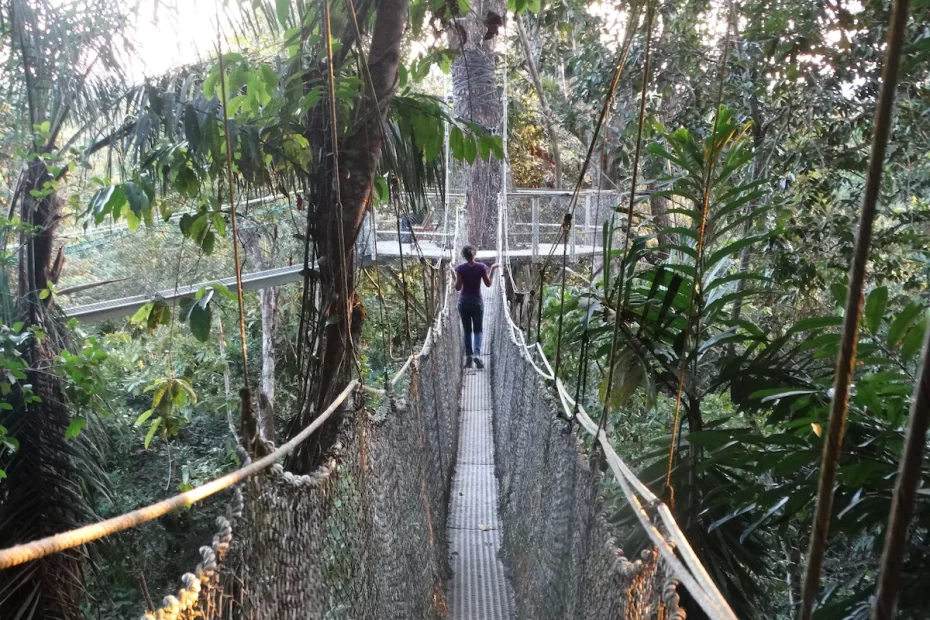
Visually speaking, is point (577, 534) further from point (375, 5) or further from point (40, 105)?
point (40, 105)

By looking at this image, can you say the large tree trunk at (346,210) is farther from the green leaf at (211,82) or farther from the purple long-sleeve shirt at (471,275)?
the purple long-sleeve shirt at (471,275)

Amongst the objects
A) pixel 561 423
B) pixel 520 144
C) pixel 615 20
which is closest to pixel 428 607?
pixel 561 423

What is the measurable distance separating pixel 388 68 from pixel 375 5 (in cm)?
18

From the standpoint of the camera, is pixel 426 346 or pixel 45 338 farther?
pixel 426 346

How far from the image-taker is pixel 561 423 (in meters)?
1.67

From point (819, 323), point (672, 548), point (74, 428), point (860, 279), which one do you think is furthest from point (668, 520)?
point (74, 428)

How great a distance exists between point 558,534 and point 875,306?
788 mm

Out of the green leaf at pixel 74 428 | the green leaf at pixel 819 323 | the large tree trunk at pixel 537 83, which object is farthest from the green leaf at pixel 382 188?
the large tree trunk at pixel 537 83

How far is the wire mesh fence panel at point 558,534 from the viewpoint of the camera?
92cm

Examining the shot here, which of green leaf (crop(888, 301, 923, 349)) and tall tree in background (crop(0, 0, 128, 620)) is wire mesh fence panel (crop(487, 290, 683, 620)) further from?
tall tree in background (crop(0, 0, 128, 620))

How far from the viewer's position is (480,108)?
21.9 feet

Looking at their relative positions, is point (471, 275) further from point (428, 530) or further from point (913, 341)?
point (913, 341)

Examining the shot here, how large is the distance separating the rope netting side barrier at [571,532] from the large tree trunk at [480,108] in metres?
4.02

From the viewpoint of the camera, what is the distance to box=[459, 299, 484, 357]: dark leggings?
4.64 metres
